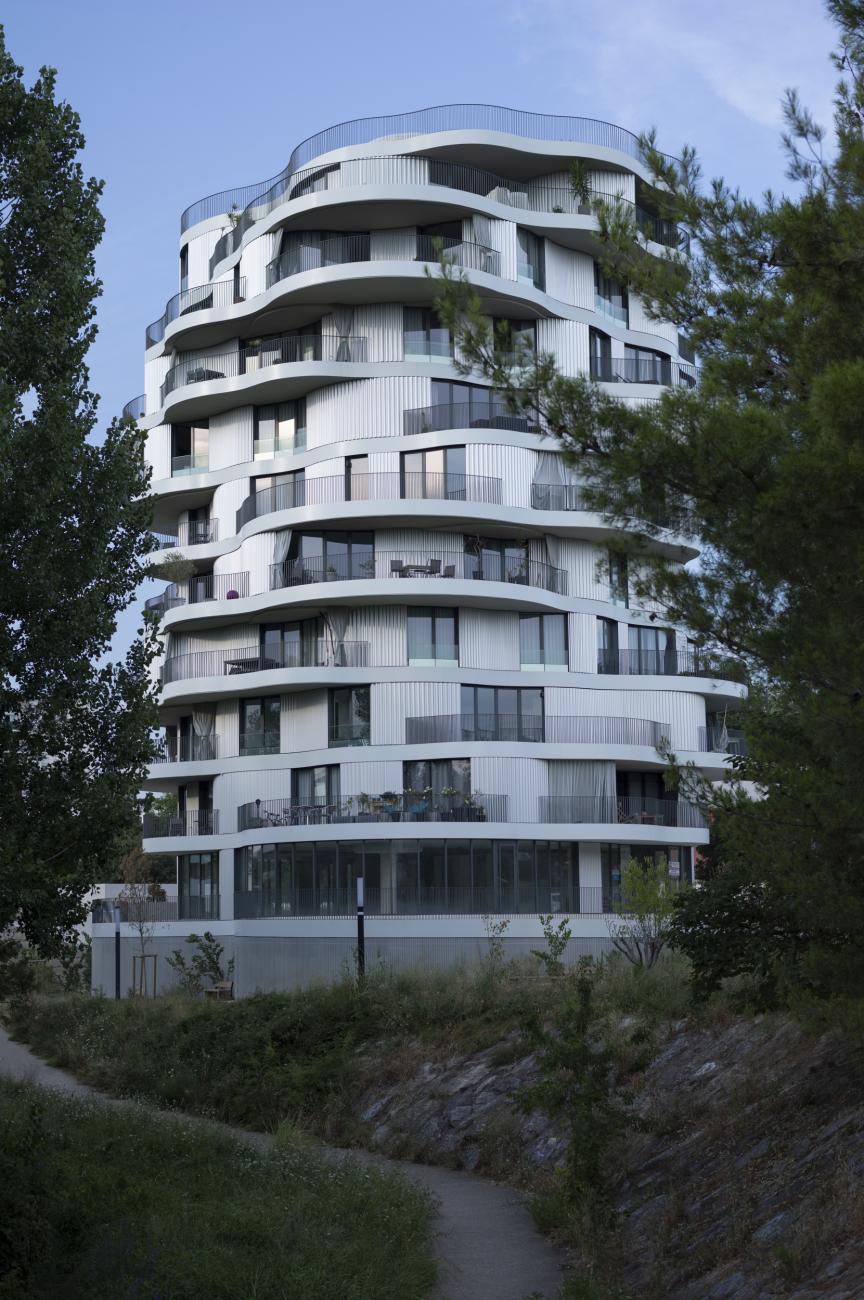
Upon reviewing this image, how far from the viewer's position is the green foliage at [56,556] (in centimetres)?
1797

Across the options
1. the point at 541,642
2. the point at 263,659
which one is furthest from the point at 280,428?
the point at 541,642

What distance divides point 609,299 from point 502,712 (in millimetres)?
16246

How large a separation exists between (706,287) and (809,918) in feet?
17.6

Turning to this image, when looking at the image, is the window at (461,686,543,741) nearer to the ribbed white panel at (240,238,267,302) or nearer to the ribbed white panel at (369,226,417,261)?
the ribbed white panel at (369,226,417,261)

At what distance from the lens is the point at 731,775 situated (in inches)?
619

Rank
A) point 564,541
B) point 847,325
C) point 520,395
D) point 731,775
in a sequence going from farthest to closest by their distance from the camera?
point 564,541 < point 731,775 < point 520,395 < point 847,325

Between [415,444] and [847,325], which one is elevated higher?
[415,444]

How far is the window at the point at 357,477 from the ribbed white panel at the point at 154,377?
38.6ft

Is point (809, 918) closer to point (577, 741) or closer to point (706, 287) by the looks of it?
point (706, 287)

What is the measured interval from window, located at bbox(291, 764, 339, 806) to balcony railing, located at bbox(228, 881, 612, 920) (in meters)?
2.99

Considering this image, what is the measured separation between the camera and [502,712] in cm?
4900

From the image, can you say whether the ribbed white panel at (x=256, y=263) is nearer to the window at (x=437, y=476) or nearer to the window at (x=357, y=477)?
the window at (x=357, y=477)

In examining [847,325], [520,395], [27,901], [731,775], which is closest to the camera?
[847,325]

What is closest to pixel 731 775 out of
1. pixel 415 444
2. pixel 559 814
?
pixel 559 814
